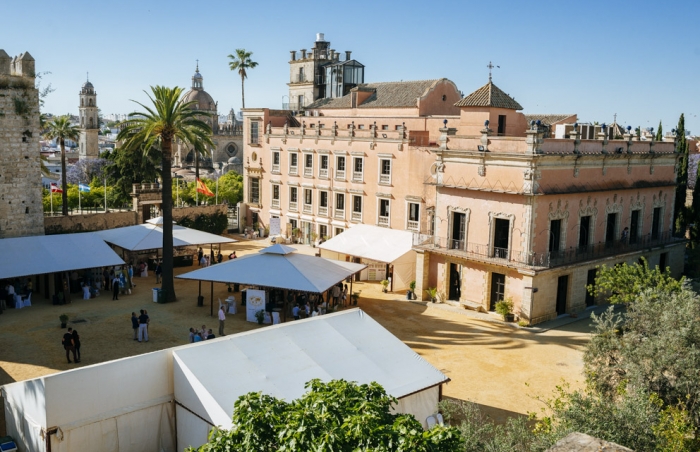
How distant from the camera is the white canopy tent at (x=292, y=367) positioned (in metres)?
13.9

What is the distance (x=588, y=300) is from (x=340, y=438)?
86.9 feet

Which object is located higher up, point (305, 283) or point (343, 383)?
point (343, 383)

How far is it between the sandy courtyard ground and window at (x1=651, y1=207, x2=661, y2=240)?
34.9 feet

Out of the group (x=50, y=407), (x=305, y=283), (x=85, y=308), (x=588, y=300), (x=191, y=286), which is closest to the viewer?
(x=50, y=407)

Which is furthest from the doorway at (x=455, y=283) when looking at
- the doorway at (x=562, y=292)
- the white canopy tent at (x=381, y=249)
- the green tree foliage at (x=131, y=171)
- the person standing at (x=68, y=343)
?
the green tree foliage at (x=131, y=171)

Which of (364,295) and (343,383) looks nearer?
(343,383)

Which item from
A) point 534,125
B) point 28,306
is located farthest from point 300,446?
point 28,306

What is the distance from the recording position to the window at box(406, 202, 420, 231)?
37.3m

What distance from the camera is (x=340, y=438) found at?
7.79m

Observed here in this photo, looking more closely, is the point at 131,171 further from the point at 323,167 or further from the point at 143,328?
the point at 143,328

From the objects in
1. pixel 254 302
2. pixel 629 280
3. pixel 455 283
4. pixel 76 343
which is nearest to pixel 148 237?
pixel 254 302

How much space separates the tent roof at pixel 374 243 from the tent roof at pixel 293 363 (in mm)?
14746

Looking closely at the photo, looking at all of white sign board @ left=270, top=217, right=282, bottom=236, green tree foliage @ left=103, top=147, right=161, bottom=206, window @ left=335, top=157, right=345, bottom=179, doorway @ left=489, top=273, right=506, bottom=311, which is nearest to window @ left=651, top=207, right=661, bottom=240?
doorway @ left=489, top=273, right=506, bottom=311

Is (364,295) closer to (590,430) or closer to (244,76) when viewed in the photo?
(590,430)
